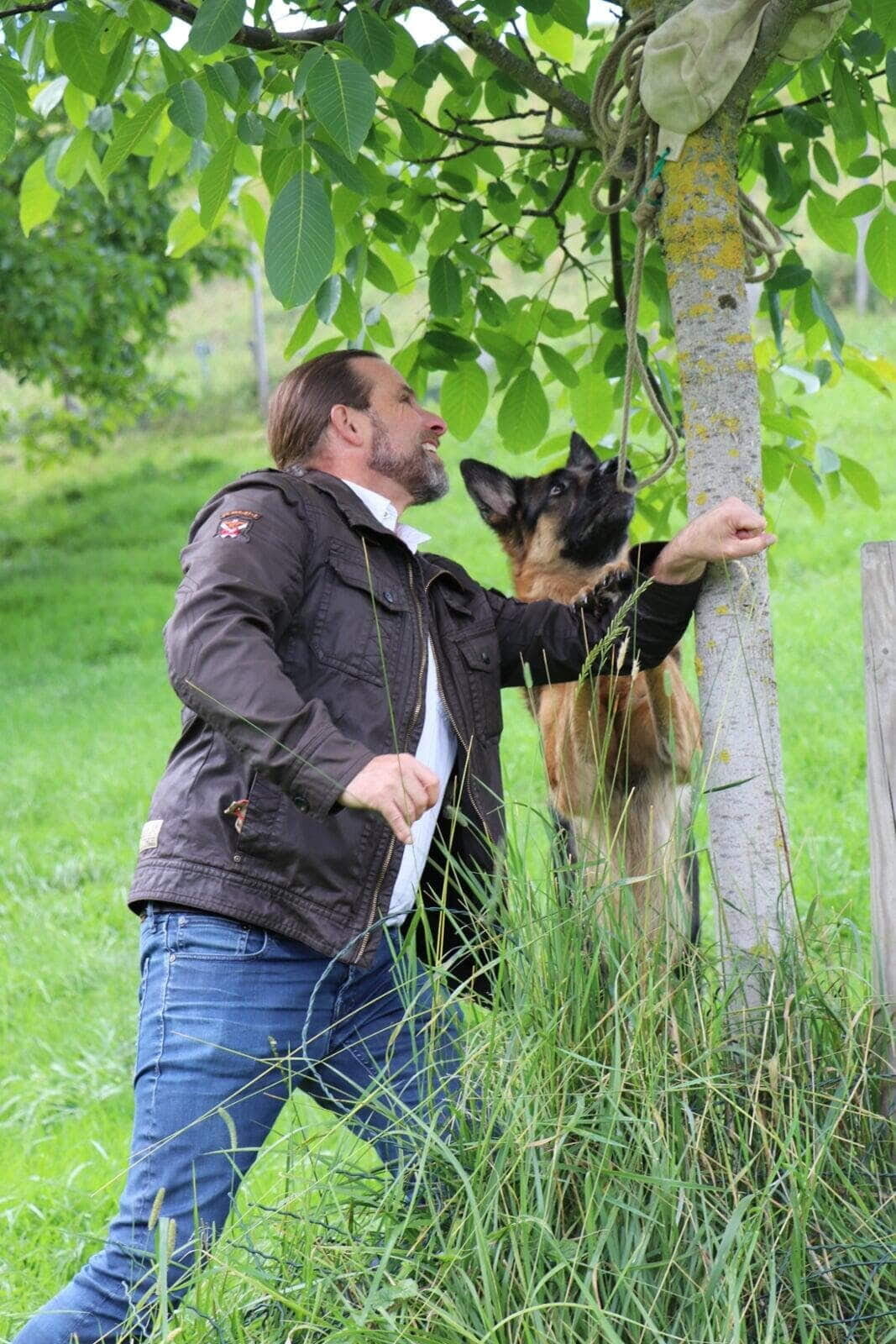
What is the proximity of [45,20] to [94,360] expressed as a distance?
12.3 meters

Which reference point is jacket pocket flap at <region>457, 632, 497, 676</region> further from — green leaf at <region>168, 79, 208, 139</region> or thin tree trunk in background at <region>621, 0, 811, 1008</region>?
green leaf at <region>168, 79, 208, 139</region>

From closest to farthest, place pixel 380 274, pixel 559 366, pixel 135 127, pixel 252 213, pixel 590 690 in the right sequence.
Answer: pixel 135 127, pixel 380 274, pixel 252 213, pixel 559 366, pixel 590 690

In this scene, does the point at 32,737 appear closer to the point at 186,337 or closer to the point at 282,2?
the point at 282,2

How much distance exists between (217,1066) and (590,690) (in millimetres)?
1805

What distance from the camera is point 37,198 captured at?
3492 mm

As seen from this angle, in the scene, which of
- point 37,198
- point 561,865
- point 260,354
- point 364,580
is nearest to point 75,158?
point 37,198

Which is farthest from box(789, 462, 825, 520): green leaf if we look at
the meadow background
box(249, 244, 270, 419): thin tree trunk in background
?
box(249, 244, 270, 419): thin tree trunk in background

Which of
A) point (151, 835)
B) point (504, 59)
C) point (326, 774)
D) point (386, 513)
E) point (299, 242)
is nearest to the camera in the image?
point (299, 242)

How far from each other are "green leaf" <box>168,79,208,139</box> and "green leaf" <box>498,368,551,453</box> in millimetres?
1440

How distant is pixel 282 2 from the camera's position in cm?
309

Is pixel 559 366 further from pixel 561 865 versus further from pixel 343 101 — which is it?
pixel 561 865

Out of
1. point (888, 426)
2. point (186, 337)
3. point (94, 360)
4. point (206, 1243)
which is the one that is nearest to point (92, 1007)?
point (206, 1243)

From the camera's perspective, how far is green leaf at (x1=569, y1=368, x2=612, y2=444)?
4.17 m

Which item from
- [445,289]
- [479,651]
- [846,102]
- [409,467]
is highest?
[846,102]
